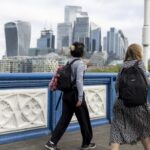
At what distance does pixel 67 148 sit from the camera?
5.53 metres

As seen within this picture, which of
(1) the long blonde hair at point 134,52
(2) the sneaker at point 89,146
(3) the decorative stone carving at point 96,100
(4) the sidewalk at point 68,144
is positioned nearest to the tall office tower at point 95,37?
(3) the decorative stone carving at point 96,100

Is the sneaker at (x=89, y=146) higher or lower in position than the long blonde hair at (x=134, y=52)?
lower

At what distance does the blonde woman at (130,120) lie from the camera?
14.4 feet

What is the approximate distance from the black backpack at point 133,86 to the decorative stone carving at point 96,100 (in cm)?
279

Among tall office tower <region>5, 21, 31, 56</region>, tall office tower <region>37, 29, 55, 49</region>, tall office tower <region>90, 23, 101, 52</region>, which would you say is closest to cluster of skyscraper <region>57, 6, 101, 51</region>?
tall office tower <region>90, 23, 101, 52</region>

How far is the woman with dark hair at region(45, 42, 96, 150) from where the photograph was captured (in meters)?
5.03

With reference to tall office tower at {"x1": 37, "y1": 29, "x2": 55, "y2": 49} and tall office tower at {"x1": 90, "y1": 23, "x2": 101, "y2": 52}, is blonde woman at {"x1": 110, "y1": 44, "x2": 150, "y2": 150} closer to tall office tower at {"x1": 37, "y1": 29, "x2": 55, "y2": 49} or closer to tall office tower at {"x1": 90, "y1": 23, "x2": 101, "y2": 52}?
tall office tower at {"x1": 90, "y1": 23, "x2": 101, "y2": 52}

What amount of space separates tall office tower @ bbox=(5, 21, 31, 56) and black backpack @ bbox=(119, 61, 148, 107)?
3222 centimetres

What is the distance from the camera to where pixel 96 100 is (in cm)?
741

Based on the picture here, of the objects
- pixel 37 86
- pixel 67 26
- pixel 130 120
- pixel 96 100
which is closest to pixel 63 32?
pixel 67 26

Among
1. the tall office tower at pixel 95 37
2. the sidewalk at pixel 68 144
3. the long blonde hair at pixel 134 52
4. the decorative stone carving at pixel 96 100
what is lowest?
the sidewalk at pixel 68 144

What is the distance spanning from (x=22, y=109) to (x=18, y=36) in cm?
3734

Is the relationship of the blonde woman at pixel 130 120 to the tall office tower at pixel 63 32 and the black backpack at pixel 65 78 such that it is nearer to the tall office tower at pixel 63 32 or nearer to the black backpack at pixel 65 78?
the black backpack at pixel 65 78

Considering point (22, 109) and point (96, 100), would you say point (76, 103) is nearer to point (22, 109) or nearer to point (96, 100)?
point (22, 109)
